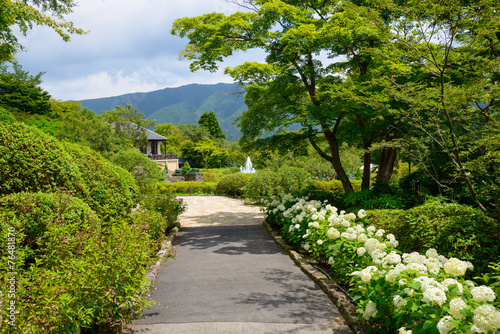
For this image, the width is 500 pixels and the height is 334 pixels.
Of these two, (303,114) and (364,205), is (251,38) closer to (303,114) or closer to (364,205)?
(303,114)

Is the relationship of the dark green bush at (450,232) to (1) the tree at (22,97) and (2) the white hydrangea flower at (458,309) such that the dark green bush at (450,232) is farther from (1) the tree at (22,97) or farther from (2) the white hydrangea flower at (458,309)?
(1) the tree at (22,97)

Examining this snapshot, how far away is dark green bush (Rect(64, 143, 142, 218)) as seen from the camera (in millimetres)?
5426

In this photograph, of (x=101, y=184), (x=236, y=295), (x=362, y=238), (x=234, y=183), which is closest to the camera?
(x=362, y=238)

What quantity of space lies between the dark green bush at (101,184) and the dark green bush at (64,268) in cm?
118

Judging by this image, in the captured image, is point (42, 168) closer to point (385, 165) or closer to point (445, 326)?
point (445, 326)

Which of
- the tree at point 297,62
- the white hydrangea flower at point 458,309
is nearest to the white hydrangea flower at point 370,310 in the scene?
the white hydrangea flower at point 458,309

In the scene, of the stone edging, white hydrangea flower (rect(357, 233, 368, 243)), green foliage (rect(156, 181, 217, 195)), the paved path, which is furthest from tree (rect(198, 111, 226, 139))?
white hydrangea flower (rect(357, 233, 368, 243))

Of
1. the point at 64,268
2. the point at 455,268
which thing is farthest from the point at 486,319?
the point at 64,268

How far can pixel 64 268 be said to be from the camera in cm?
303

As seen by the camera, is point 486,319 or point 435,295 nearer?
point 486,319

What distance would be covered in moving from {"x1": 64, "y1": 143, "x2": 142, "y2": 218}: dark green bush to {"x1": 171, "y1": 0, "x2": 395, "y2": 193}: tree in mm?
4867

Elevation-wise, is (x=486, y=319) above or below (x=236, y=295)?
above

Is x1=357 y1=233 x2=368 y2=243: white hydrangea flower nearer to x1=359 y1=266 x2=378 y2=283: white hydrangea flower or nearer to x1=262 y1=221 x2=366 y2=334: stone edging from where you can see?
x1=262 y1=221 x2=366 y2=334: stone edging

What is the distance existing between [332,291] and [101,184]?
Answer: 13.3 feet
